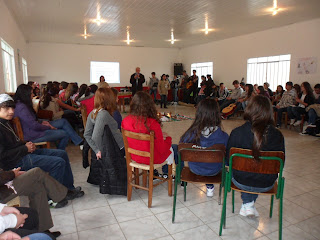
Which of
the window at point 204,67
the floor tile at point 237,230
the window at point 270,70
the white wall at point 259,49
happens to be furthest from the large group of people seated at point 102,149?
the window at point 204,67

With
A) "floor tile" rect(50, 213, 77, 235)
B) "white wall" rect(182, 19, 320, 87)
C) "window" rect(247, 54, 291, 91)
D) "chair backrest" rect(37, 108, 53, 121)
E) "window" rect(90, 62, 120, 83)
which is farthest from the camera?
"window" rect(90, 62, 120, 83)

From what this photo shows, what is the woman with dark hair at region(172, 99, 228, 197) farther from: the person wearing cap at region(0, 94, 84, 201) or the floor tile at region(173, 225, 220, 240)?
the person wearing cap at region(0, 94, 84, 201)

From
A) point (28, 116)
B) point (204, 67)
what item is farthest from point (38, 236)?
point (204, 67)

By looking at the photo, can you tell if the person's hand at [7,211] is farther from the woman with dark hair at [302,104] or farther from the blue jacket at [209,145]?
the woman with dark hair at [302,104]

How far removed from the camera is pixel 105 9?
6.20 metres

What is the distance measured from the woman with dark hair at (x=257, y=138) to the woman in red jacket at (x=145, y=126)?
71 centimetres

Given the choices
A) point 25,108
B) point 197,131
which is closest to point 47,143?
point 25,108

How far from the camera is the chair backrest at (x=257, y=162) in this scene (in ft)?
6.06

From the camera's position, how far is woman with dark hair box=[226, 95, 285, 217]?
201 centimetres

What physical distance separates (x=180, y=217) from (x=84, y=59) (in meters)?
11.9

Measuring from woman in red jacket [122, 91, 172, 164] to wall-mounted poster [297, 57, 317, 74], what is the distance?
6.86m

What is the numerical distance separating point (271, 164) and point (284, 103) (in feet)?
17.7

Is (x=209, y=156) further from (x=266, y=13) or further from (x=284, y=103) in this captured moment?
(x=266, y=13)

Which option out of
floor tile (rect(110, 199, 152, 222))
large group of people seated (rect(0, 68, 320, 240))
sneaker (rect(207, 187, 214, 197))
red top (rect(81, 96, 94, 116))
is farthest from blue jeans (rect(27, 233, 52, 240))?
red top (rect(81, 96, 94, 116))
